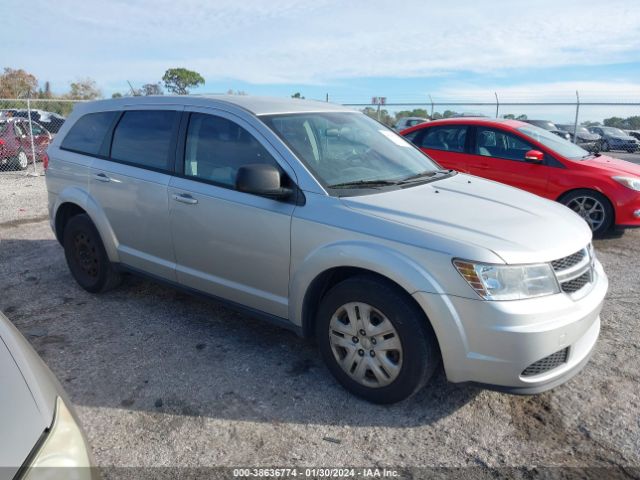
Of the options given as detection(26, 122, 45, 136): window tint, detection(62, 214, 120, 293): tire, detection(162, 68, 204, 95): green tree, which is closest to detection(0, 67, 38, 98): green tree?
detection(162, 68, 204, 95): green tree

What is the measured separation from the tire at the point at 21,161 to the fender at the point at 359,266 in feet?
42.0

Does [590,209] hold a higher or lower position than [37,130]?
lower

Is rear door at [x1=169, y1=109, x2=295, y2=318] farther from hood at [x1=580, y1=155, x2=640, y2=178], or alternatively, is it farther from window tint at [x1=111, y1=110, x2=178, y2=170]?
hood at [x1=580, y1=155, x2=640, y2=178]

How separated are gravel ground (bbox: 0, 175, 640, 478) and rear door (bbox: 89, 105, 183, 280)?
59 cm

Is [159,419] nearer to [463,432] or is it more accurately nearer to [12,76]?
[463,432]

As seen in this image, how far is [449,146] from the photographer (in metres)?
8.02

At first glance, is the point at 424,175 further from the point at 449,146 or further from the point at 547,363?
the point at 449,146

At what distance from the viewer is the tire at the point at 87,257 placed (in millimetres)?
4660

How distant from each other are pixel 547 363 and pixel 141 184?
3119mm

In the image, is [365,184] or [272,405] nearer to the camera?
[272,405]

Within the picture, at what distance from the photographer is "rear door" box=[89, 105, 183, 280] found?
4039mm

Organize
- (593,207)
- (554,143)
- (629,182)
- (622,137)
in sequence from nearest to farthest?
(629,182) → (593,207) → (554,143) → (622,137)

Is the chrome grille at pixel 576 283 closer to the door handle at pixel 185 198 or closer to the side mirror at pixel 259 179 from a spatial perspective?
the side mirror at pixel 259 179

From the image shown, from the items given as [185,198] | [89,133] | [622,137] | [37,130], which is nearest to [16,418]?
[185,198]
